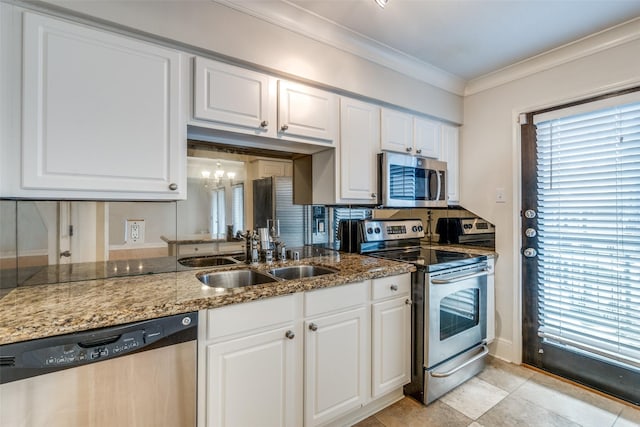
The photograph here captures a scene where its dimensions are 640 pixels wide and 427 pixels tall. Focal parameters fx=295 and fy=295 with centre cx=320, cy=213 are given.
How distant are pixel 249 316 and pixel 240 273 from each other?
1.54 feet

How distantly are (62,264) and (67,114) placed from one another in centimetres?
75

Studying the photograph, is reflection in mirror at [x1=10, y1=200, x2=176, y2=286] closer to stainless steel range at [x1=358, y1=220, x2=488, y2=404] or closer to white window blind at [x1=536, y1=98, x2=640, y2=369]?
stainless steel range at [x1=358, y1=220, x2=488, y2=404]

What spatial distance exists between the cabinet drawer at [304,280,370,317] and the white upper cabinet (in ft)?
3.74

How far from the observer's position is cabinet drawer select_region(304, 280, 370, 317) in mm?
1523

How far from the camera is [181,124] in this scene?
1.49 meters

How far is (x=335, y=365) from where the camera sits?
Result: 1.61m

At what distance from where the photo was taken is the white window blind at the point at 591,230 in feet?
6.27

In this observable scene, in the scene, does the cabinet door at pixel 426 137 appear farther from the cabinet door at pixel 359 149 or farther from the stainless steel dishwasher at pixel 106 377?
the stainless steel dishwasher at pixel 106 377

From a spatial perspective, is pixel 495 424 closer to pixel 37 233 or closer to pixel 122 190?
pixel 122 190

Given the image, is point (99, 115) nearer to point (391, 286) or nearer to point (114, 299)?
point (114, 299)

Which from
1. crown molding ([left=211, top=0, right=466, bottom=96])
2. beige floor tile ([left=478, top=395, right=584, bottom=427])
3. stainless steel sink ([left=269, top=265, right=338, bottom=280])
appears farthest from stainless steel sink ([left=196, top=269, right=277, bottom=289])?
beige floor tile ([left=478, top=395, right=584, bottom=427])

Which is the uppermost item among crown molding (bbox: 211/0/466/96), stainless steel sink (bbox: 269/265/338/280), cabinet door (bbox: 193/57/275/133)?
crown molding (bbox: 211/0/466/96)

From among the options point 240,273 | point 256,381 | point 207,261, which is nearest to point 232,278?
point 240,273

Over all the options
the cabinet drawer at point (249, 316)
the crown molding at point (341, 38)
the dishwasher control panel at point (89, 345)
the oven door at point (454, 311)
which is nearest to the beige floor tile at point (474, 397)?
the oven door at point (454, 311)
